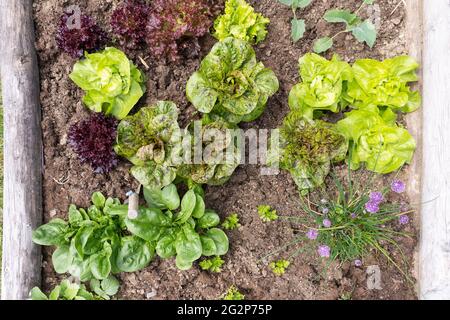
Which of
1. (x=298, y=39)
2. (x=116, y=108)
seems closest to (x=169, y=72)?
(x=116, y=108)

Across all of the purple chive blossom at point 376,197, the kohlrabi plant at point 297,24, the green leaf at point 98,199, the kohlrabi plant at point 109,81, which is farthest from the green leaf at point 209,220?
the kohlrabi plant at point 297,24

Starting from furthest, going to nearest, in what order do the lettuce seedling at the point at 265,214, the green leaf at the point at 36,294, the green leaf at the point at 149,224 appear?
the lettuce seedling at the point at 265,214
the green leaf at the point at 36,294
the green leaf at the point at 149,224

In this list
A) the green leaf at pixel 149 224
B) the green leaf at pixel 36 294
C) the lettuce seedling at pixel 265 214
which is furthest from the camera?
the lettuce seedling at pixel 265 214

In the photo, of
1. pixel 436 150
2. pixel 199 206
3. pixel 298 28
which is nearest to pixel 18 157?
pixel 199 206

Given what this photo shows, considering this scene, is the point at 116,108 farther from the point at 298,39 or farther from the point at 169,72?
the point at 298,39

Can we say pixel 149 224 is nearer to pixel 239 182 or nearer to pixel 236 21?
pixel 239 182

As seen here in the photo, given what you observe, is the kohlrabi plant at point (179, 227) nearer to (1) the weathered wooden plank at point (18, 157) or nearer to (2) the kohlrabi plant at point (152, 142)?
(2) the kohlrabi plant at point (152, 142)
